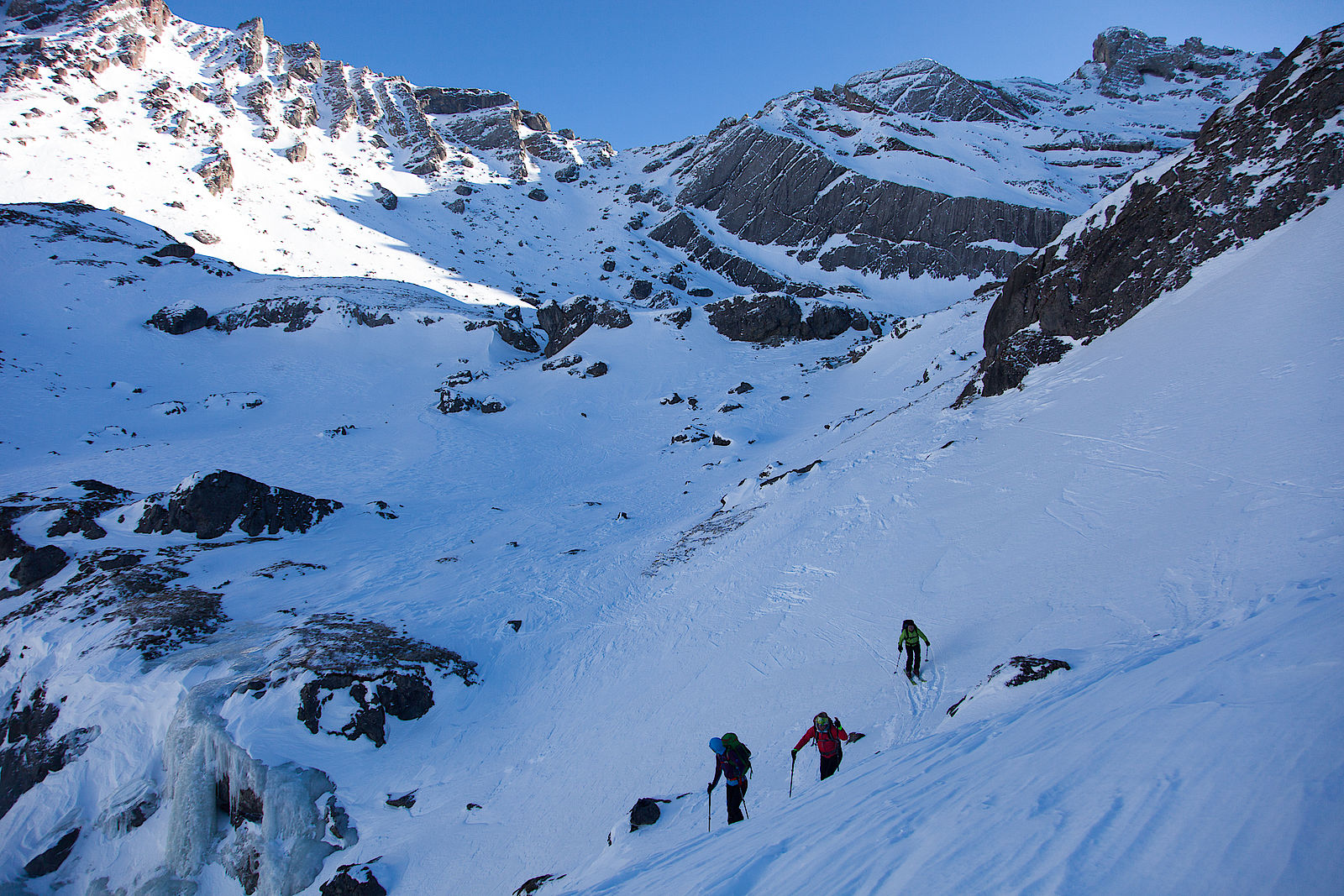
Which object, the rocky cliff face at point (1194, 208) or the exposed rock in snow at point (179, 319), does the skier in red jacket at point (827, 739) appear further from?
the exposed rock in snow at point (179, 319)

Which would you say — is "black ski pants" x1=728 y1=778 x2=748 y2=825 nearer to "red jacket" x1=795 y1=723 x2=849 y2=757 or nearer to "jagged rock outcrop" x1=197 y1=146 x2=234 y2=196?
"red jacket" x1=795 y1=723 x2=849 y2=757

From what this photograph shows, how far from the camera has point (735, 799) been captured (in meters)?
6.45

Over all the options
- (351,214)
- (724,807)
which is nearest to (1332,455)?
(724,807)

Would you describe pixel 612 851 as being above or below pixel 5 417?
below

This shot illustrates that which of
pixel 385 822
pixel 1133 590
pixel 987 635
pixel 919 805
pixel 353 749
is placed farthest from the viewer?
pixel 353 749

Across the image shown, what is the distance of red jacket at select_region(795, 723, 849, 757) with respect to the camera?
21.5 ft

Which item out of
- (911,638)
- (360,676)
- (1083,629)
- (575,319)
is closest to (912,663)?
(911,638)

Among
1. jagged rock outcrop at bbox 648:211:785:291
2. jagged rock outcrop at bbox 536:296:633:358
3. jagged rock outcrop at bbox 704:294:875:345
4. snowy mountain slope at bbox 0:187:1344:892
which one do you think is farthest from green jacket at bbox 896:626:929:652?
jagged rock outcrop at bbox 648:211:785:291

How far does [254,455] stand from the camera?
26422 mm

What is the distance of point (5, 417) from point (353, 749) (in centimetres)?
3125

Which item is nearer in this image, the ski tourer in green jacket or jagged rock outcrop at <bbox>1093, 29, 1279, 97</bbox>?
the ski tourer in green jacket

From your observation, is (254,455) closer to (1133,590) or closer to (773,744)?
(773,744)

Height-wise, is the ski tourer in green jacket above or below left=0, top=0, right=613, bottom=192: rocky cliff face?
below

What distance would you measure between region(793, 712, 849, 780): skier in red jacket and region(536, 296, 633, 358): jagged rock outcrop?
40076 millimetres
